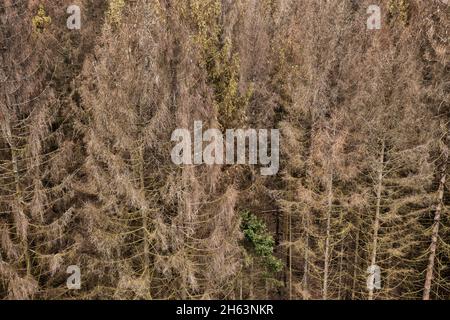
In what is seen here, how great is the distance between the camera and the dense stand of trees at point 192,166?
11672 millimetres

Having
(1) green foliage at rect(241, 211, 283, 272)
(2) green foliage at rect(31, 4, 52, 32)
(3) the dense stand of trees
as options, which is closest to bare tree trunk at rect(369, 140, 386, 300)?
(3) the dense stand of trees

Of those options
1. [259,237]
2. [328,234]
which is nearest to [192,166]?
[328,234]

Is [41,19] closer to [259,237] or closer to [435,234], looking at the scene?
[259,237]

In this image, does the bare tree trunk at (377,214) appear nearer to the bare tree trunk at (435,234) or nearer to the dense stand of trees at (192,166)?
the dense stand of trees at (192,166)

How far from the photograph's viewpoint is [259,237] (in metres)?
16.8

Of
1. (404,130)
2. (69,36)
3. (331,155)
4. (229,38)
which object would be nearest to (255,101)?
(229,38)

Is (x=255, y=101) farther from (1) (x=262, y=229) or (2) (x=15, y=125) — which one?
(2) (x=15, y=125)

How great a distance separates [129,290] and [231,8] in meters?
10.9

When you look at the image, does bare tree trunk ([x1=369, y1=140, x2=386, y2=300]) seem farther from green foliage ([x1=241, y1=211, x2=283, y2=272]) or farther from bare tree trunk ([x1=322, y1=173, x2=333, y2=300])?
green foliage ([x1=241, y1=211, x2=283, y2=272])

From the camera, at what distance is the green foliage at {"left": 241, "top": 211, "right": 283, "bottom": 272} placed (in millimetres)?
16875

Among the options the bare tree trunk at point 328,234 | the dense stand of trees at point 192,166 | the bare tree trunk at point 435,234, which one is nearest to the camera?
the dense stand of trees at point 192,166

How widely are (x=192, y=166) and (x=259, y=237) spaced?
5934 mm

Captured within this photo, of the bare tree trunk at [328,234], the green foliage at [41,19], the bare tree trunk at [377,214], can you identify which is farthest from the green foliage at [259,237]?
the green foliage at [41,19]

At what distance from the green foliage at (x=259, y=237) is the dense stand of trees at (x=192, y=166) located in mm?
1213
